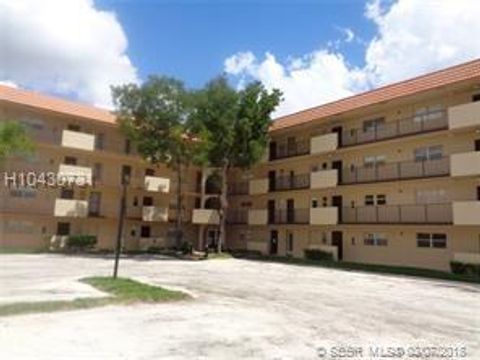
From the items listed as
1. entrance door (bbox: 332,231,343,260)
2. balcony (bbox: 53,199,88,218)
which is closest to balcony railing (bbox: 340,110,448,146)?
entrance door (bbox: 332,231,343,260)

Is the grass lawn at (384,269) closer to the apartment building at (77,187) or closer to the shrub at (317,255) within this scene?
the shrub at (317,255)

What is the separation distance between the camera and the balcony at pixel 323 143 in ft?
129

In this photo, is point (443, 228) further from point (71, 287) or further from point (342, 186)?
point (71, 287)

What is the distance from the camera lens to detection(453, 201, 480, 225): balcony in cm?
2819

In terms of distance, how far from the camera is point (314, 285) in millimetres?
22922

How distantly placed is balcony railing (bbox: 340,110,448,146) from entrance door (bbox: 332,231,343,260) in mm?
6669

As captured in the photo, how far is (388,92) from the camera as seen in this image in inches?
1435

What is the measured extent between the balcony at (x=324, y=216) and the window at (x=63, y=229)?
768 inches

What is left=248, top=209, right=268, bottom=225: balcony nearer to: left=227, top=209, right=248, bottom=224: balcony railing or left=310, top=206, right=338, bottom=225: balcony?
left=227, top=209, right=248, bottom=224: balcony railing

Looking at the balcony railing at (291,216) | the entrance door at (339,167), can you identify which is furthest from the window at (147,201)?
the entrance door at (339,167)

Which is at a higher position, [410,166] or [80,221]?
[410,166]

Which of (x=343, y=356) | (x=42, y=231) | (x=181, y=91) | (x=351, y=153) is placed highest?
(x=181, y=91)

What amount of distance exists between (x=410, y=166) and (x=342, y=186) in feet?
20.7

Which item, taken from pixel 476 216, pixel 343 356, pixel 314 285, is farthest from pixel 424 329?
pixel 476 216
